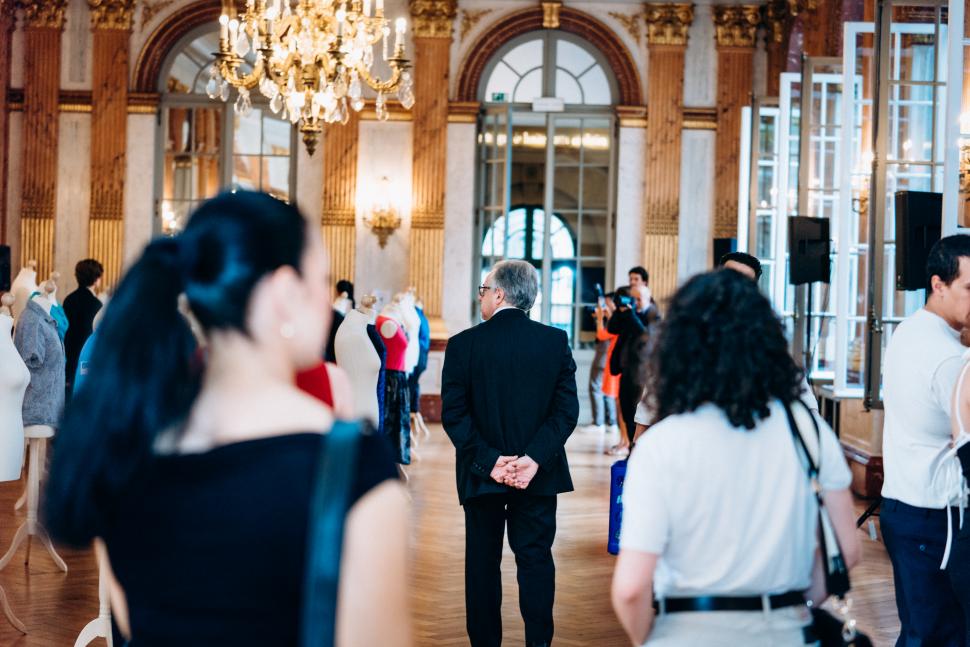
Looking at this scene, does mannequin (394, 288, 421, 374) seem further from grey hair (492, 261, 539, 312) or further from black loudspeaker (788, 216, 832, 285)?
A: grey hair (492, 261, 539, 312)

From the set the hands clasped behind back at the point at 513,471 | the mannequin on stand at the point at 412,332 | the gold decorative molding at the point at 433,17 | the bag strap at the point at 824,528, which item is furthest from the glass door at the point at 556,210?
the bag strap at the point at 824,528

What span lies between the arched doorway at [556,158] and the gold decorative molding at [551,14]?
148 millimetres

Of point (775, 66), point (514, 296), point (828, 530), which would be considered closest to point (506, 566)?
point (514, 296)

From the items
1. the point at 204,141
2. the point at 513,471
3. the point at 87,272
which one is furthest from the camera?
the point at 204,141

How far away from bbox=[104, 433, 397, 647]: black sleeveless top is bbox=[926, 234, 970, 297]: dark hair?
2.70m

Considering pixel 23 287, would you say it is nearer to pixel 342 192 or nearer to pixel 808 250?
pixel 342 192

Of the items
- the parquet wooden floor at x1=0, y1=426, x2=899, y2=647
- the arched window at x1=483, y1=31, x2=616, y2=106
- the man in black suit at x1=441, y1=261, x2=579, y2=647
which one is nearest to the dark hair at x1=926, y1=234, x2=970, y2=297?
the man in black suit at x1=441, y1=261, x2=579, y2=647

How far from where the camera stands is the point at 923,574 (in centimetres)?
365

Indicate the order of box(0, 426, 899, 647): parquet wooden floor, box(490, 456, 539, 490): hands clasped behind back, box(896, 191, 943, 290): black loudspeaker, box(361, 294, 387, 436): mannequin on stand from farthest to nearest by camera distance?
box(361, 294, 387, 436): mannequin on stand, box(896, 191, 943, 290): black loudspeaker, box(0, 426, 899, 647): parquet wooden floor, box(490, 456, 539, 490): hands clasped behind back

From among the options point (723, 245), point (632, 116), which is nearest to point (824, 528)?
point (723, 245)

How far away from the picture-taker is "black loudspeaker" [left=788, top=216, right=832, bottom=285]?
901 cm

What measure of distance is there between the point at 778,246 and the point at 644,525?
9.29 m

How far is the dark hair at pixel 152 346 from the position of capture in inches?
57.2

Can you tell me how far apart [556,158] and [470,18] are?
192 cm
